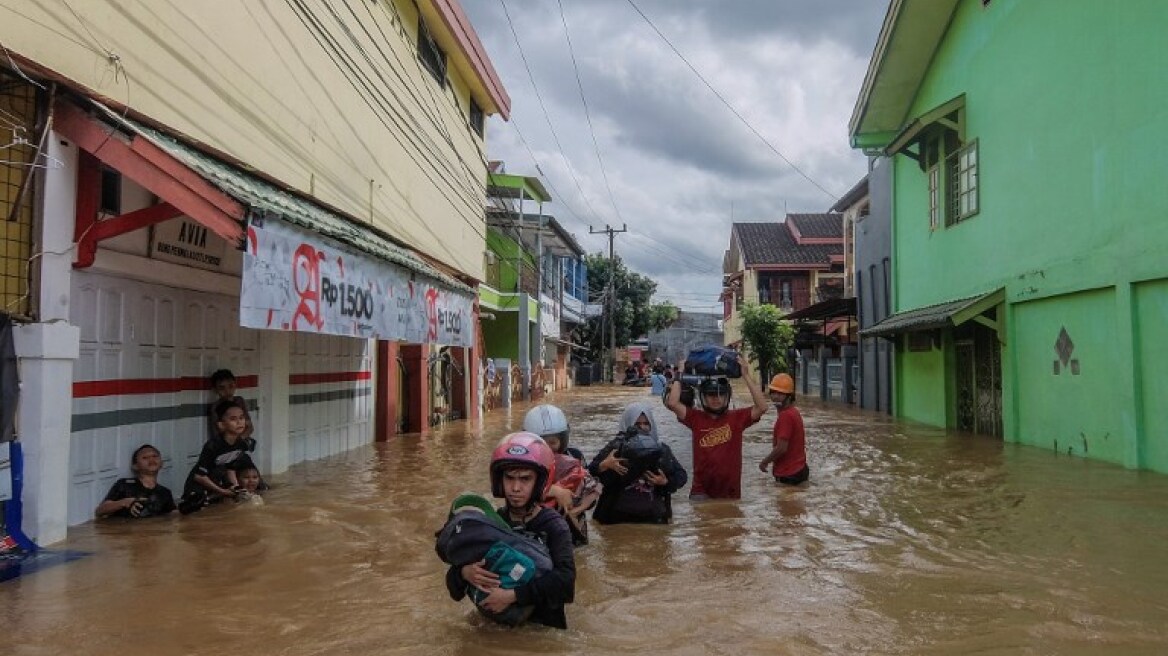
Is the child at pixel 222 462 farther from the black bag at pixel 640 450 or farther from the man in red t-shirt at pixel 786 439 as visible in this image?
the man in red t-shirt at pixel 786 439

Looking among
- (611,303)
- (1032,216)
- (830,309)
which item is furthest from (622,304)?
(1032,216)

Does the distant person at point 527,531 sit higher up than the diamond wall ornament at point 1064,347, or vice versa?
the diamond wall ornament at point 1064,347

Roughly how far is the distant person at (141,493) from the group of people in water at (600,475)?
3.63 meters

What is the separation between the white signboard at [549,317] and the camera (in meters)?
35.2

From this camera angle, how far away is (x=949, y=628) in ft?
14.1

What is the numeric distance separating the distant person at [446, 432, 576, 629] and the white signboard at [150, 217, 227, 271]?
528cm

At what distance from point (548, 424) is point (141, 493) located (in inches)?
156

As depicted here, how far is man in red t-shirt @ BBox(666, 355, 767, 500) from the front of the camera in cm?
722

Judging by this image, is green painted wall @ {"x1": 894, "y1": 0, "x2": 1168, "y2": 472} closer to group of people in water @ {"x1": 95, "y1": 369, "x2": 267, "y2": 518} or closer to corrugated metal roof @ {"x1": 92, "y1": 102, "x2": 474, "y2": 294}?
corrugated metal roof @ {"x1": 92, "y1": 102, "x2": 474, "y2": 294}

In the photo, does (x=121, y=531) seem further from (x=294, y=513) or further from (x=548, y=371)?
(x=548, y=371)

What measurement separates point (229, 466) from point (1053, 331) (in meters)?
Answer: 11.4

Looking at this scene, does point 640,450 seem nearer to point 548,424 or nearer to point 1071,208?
point 548,424

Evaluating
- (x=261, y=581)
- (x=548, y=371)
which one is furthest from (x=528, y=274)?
(x=261, y=581)

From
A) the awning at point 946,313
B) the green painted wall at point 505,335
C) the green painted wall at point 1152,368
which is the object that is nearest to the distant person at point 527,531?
the green painted wall at point 1152,368
